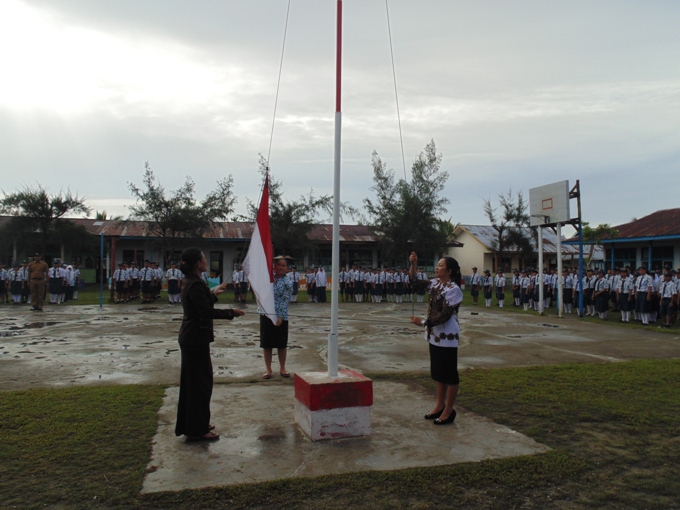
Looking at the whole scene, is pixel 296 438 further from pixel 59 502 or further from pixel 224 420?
pixel 59 502

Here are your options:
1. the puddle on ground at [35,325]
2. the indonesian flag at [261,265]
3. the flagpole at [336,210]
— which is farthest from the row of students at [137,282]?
the flagpole at [336,210]

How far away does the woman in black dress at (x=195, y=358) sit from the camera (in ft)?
16.3

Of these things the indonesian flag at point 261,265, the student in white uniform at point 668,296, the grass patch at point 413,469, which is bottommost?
the grass patch at point 413,469

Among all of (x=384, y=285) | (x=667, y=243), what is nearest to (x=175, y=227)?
(x=384, y=285)

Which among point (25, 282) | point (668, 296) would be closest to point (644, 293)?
point (668, 296)

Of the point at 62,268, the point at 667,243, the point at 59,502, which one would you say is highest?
the point at 667,243

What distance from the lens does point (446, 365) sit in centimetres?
543

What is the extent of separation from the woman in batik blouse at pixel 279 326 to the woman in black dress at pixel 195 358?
2321 mm

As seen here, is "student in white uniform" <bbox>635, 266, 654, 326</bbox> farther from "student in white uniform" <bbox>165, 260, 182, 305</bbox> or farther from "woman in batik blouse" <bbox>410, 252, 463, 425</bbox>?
"student in white uniform" <bbox>165, 260, 182, 305</bbox>

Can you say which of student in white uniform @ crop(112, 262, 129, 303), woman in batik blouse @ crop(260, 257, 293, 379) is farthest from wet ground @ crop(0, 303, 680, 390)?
student in white uniform @ crop(112, 262, 129, 303)

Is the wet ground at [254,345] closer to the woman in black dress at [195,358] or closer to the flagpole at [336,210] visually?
the woman in black dress at [195,358]

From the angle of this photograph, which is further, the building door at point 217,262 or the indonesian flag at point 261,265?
the building door at point 217,262

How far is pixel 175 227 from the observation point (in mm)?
27812

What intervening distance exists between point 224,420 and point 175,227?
23627mm
